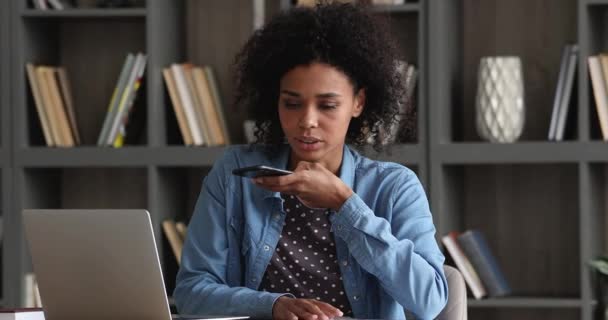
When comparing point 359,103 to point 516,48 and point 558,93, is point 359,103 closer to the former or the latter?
Answer: point 558,93

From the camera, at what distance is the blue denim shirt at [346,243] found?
177 cm

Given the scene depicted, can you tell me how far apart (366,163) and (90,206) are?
6.26ft

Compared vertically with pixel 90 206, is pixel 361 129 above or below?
above

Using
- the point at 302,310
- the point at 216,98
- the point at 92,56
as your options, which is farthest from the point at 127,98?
the point at 302,310

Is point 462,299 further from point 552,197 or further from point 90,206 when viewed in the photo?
point 90,206

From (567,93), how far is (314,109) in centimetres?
147

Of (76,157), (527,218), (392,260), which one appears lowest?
(527,218)

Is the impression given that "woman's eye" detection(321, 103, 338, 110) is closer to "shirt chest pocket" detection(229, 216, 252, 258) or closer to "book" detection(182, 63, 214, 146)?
"shirt chest pocket" detection(229, 216, 252, 258)

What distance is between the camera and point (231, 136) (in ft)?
11.7

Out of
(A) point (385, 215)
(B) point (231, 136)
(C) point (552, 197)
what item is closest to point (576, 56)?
(C) point (552, 197)

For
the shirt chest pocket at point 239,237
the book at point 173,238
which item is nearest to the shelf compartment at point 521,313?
the book at point 173,238

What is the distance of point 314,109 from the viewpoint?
188 cm

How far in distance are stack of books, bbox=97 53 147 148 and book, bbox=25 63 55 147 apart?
177 millimetres

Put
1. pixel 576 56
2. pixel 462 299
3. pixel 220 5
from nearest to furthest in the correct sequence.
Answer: pixel 462 299
pixel 576 56
pixel 220 5
